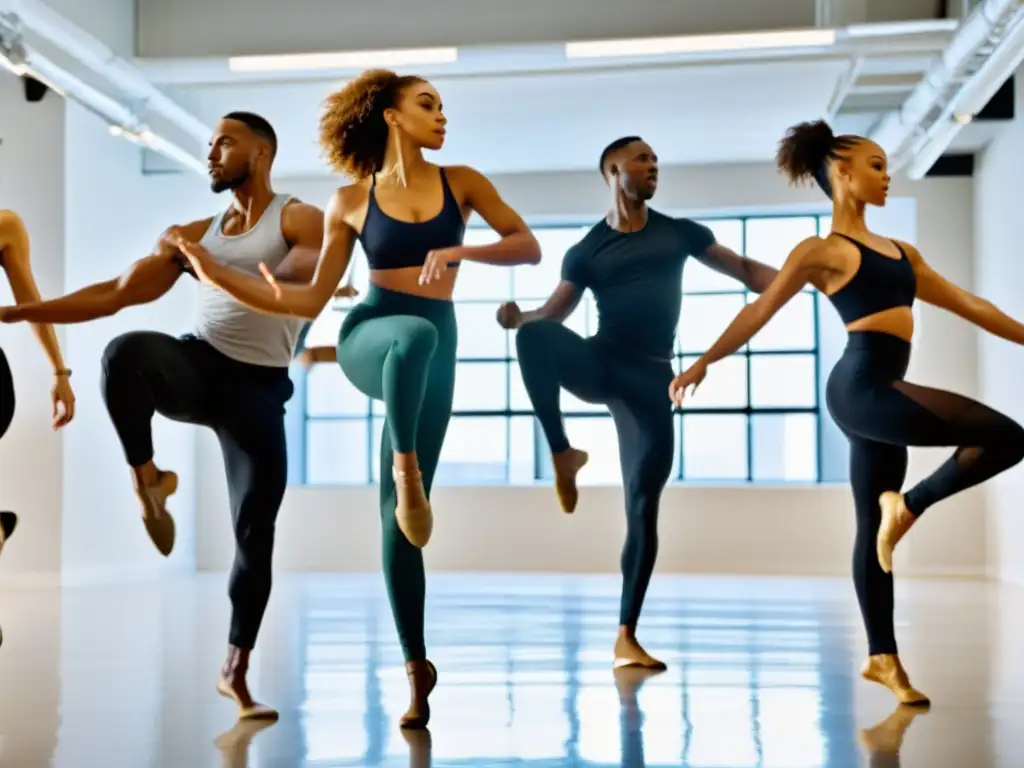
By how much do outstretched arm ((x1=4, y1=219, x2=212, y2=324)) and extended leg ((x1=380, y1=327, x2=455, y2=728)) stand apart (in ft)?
2.37

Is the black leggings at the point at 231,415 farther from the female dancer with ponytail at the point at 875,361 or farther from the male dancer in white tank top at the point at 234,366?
the female dancer with ponytail at the point at 875,361

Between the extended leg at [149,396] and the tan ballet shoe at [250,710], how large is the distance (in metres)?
0.43

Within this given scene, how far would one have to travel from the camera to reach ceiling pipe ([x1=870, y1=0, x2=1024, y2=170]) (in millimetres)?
6449

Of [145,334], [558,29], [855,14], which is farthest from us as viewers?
[558,29]

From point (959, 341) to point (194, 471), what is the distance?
684 centimetres

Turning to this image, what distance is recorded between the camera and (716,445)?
1191 cm

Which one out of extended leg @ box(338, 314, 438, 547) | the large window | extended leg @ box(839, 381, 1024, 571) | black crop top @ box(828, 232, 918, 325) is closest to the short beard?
extended leg @ box(338, 314, 438, 547)

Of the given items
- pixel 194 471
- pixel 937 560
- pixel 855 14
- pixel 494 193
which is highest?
pixel 855 14

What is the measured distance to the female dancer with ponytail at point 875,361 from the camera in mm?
3498

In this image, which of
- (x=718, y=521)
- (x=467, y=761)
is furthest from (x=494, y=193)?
(x=718, y=521)

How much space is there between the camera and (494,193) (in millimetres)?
3512

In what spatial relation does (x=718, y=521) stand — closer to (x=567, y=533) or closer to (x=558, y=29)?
(x=567, y=533)

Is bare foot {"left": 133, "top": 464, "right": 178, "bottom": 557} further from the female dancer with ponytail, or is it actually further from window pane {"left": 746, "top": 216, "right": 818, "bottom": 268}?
window pane {"left": 746, "top": 216, "right": 818, "bottom": 268}

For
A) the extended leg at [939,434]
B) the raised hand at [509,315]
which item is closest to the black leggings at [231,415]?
the raised hand at [509,315]
